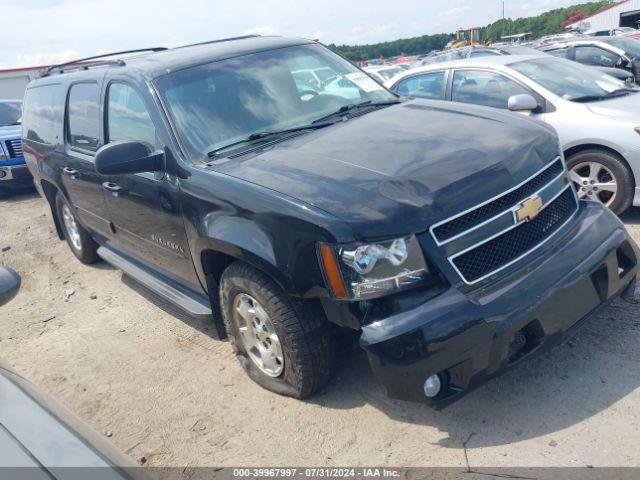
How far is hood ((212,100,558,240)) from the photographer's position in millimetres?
2631

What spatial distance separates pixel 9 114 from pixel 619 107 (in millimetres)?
11200

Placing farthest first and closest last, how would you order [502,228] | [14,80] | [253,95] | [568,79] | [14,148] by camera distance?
[14,80] → [14,148] → [568,79] → [253,95] → [502,228]

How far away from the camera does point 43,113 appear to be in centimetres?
569

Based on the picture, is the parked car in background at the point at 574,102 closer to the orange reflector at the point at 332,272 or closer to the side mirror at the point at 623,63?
the orange reflector at the point at 332,272

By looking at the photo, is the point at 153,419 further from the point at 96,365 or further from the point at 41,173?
the point at 41,173

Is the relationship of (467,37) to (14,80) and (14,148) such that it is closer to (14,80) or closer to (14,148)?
(14,80)

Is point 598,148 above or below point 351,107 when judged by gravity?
below

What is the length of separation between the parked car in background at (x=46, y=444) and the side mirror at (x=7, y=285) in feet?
1.33

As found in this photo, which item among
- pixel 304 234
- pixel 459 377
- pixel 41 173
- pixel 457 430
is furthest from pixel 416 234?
pixel 41 173

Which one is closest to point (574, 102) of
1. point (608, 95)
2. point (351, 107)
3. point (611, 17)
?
point (608, 95)

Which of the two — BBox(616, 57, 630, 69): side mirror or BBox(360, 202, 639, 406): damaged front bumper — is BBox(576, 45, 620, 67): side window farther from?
BBox(360, 202, 639, 406): damaged front bumper

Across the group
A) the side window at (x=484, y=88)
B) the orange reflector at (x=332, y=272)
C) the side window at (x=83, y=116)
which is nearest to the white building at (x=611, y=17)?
the side window at (x=484, y=88)

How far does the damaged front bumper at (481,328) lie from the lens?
2.52m

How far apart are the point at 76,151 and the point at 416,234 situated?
11.6ft
